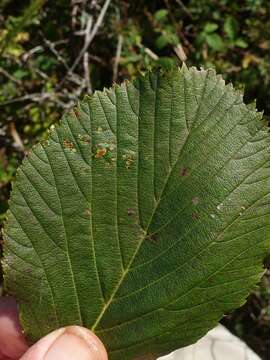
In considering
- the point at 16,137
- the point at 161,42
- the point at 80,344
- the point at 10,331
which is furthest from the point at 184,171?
the point at 161,42

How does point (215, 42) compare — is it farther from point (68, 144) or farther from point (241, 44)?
point (68, 144)

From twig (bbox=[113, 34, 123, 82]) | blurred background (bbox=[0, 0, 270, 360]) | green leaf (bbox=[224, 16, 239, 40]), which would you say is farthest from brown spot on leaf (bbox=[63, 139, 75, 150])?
green leaf (bbox=[224, 16, 239, 40])

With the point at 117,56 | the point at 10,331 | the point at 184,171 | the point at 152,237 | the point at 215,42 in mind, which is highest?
the point at 215,42

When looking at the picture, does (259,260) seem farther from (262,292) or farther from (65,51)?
(65,51)

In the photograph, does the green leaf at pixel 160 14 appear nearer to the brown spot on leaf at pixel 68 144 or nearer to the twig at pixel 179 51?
the twig at pixel 179 51

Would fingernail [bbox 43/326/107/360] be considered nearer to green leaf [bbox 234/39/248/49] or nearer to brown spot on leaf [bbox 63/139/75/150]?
brown spot on leaf [bbox 63/139/75/150]

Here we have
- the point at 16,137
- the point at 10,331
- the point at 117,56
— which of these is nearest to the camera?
the point at 10,331
